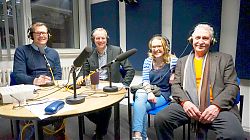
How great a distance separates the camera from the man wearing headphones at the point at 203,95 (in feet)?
4.88

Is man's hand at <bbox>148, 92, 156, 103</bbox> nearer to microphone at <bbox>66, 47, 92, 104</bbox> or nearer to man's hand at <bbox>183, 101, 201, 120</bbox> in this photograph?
man's hand at <bbox>183, 101, 201, 120</bbox>

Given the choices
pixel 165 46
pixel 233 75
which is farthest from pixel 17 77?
pixel 233 75

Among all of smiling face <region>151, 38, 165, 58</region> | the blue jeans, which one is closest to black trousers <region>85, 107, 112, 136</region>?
the blue jeans

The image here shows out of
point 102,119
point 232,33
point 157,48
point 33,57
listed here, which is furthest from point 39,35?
point 232,33

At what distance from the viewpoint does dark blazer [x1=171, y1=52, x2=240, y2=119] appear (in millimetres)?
1548

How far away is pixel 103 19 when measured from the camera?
3562mm

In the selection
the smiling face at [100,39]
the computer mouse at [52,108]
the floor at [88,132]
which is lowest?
the floor at [88,132]

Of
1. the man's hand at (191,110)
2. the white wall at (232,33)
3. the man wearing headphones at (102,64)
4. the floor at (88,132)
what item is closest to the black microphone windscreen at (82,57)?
the man's hand at (191,110)

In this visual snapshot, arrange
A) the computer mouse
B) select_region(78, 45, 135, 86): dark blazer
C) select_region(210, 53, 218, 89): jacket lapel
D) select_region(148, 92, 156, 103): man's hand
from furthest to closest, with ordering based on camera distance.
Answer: select_region(78, 45, 135, 86): dark blazer → select_region(148, 92, 156, 103): man's hand → select_region(210, 53, 218, 89): jacket lapel → the computer mouse

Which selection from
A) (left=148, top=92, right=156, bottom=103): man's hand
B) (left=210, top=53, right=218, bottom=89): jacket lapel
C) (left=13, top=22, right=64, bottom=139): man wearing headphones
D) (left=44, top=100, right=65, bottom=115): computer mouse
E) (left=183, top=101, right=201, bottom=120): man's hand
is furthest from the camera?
Answer: (left=13, top=22, right=64, bottom=139): man wearing headphones

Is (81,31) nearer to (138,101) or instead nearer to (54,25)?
(54,25)

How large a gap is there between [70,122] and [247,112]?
224 centimetres

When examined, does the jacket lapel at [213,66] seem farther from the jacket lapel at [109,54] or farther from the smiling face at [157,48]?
the jacket lapel at [109,54]

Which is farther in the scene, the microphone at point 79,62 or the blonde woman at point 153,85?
the blonde woman at point 153,85
